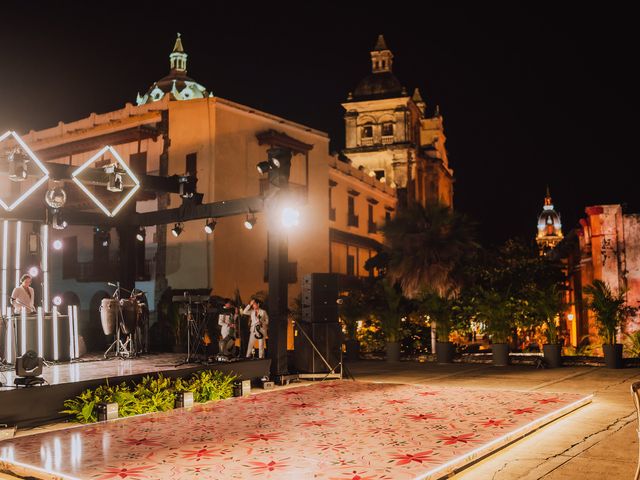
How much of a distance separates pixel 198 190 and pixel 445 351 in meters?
10.7

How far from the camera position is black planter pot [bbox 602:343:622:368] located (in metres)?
15.0

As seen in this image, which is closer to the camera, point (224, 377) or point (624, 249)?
point (224, 377)

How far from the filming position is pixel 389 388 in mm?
11633

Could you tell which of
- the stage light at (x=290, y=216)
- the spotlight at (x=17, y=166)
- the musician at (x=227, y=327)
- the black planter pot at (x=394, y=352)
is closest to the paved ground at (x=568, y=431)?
the musician at (x=227, y=327)

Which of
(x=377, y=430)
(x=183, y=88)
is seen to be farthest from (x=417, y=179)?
(x=377, y=430)

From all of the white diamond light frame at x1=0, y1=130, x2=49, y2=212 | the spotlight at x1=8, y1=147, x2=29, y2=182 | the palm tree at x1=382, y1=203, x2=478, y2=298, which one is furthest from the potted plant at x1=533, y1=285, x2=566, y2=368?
the spotlight at x1=8, y1=147, x2=29, y2=182

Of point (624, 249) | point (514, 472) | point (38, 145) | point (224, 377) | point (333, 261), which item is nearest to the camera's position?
point (514, 472)

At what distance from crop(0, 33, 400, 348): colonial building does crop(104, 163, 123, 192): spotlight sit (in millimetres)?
8612

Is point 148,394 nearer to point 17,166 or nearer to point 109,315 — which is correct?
point 17,166

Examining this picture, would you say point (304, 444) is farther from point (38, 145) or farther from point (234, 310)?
point (38, 145)

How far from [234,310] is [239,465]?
7667 mm

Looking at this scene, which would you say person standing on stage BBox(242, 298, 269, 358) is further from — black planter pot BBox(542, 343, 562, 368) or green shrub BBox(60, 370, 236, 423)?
black planter pot BBox(542, 343, 562, 368)

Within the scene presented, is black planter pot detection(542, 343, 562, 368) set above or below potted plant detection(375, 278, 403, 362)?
below

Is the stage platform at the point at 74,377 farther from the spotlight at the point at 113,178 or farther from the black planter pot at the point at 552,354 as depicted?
the black planter pot at the point at 552,354
